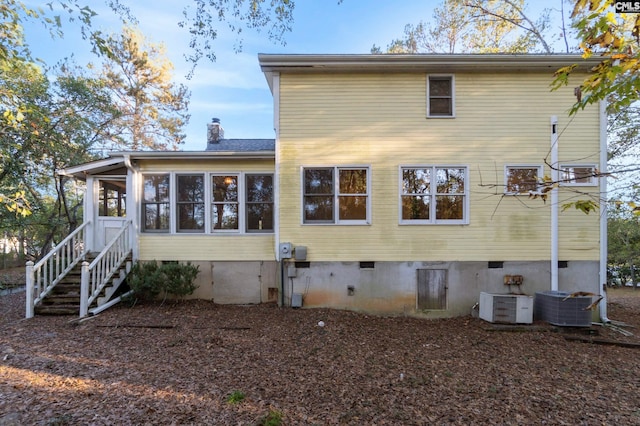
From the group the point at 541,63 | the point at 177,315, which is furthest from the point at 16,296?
the point at 541,63

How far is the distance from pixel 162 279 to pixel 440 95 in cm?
790

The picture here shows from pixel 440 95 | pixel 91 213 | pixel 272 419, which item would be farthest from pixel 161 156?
pixel 440 95

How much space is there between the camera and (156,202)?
324 inches

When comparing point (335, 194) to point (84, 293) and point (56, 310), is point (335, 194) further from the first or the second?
point (56, 310)

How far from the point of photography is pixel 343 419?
3154 millimetres

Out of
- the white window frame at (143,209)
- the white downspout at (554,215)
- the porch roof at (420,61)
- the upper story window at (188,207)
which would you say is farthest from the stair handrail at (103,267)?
the white downspout at (554,215)

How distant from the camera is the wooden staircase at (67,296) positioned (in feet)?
22.1

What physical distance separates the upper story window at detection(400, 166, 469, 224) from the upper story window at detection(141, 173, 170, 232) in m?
6.06

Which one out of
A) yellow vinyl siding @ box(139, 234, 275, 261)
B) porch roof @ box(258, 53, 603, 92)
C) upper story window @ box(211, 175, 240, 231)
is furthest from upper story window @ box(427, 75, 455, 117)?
upper story window @ box(211, 175, 240, 231)

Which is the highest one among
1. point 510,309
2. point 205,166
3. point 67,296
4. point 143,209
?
point 205,166

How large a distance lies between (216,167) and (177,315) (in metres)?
3.70

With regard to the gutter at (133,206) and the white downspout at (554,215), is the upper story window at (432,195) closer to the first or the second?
the white downspout at (554,215)

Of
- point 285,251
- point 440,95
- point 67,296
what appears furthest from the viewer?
point 440,95

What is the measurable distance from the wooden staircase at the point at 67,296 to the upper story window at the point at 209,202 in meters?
1.75
